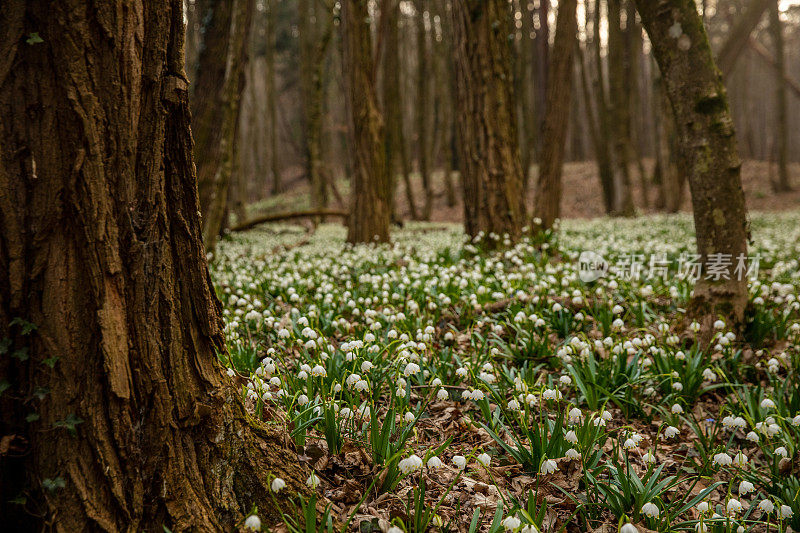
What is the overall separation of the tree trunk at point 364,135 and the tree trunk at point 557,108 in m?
3.59

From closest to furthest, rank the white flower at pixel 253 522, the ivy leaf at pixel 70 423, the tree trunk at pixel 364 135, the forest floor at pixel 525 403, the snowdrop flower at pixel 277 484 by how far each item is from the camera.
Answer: the ivy leaf at pixel 70 423 → the white flower at pixel 253 522 → the snowdrop flower at pixel 277 484 → the forest floor at pixel 525 403 → the tree trunk at pixel 364 135

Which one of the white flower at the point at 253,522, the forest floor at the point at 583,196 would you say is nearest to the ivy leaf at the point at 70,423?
the white flower at the point at 253,522

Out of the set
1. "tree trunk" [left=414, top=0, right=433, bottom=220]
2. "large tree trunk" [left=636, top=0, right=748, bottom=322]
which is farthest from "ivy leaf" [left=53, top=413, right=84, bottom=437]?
"tree trunk" [left=414, top=0, right=433, bottom=220]

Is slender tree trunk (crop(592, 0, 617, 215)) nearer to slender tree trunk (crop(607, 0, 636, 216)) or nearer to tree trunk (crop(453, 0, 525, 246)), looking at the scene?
slender tree trunk (crop(607, 0, 636, 216))

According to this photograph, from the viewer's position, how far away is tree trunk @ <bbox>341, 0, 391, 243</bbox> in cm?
1004

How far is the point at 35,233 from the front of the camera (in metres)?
1.81

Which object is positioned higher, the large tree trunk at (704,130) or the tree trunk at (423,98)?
the tree trunk at (423,98)

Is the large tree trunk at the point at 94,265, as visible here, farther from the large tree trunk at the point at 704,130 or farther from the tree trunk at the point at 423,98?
the tree trunk at the point at 423,98

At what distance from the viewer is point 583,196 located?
24.8 meters

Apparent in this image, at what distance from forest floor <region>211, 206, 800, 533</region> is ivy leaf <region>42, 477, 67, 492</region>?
30.8 inches

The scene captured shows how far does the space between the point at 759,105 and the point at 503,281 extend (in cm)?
4744

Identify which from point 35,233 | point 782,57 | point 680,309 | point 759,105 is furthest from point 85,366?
point 759,105

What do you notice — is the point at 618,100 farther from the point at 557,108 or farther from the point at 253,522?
the point at 253,522

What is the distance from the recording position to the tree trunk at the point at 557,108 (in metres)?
11.0
